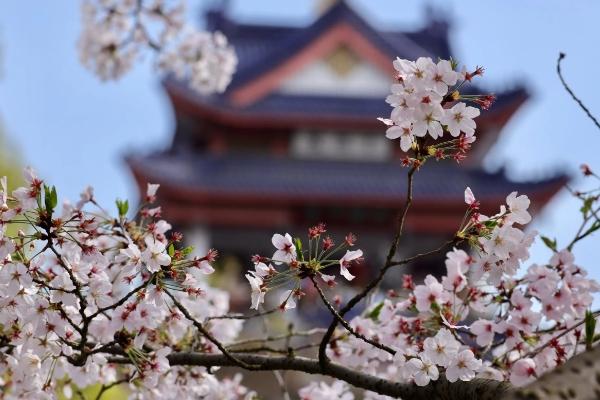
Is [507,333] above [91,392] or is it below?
below

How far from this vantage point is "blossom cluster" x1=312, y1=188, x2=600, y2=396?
2346mm

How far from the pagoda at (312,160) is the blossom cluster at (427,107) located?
47.5ft

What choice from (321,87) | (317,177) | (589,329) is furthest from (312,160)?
(589,329)

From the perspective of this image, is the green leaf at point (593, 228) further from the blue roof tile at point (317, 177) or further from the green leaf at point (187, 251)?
the blue roof tile at point (317, 177)

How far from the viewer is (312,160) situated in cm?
1841

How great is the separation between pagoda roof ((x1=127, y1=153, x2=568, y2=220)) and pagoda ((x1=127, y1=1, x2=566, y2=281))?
0.03m

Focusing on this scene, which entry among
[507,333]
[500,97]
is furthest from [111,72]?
[500,97]

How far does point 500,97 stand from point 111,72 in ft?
46.9

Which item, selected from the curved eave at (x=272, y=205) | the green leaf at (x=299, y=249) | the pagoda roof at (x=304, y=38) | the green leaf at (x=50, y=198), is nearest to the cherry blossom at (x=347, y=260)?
the green leaf at (x=299, y=249)

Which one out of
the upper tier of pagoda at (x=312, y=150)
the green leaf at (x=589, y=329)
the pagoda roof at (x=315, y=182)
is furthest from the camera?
the upper tier of pagoda at (x=312, y=150)

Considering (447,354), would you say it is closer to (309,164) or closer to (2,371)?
(2,371)

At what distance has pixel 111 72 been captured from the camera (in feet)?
16.0

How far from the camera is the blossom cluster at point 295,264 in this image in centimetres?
212

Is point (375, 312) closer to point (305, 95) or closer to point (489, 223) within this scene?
point (489, 223)
